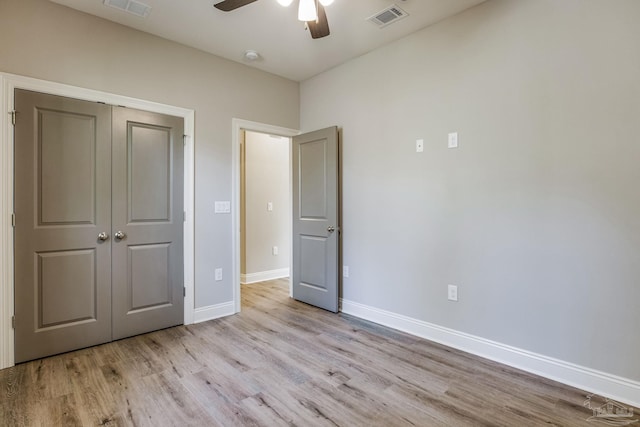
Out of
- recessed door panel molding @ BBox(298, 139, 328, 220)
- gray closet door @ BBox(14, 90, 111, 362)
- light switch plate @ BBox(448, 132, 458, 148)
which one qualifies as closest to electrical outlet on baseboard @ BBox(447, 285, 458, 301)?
light switch plate @ BBox(448, 132, 458, 148)

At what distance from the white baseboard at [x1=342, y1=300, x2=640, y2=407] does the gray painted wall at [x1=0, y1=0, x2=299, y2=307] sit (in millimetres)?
1910

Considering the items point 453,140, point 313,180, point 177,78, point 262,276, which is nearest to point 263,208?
point 262,276

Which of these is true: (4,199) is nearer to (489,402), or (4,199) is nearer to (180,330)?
(180,330)

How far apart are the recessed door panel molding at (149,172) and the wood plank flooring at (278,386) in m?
1.16

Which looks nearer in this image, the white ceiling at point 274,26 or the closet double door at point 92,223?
the closet double door at point 92,223

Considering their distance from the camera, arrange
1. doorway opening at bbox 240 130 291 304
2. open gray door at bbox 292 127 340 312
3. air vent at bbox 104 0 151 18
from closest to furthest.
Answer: air vent at bbox 104 0 151 18 < open gray door at bbox 292 127 340 312 < doorway opening at bbox 240 130 291 304

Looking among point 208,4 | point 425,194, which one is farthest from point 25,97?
point 425,194

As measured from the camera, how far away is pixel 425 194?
2.88m

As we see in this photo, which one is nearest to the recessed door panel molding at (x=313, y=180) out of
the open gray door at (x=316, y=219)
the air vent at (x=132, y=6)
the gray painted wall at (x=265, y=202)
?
the open gray door at (x=316, y=219)

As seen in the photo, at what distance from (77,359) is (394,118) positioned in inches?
135

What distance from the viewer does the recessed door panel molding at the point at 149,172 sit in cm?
288

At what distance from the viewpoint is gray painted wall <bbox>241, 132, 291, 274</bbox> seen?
16.3 feet

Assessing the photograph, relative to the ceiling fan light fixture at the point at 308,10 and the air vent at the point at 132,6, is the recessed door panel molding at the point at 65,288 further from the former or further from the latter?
the ceiling fan light fixture at the point at 308,10

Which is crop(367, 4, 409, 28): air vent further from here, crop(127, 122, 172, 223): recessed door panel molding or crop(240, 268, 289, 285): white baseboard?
crop(240, 268, 289, 285): white baseboard
